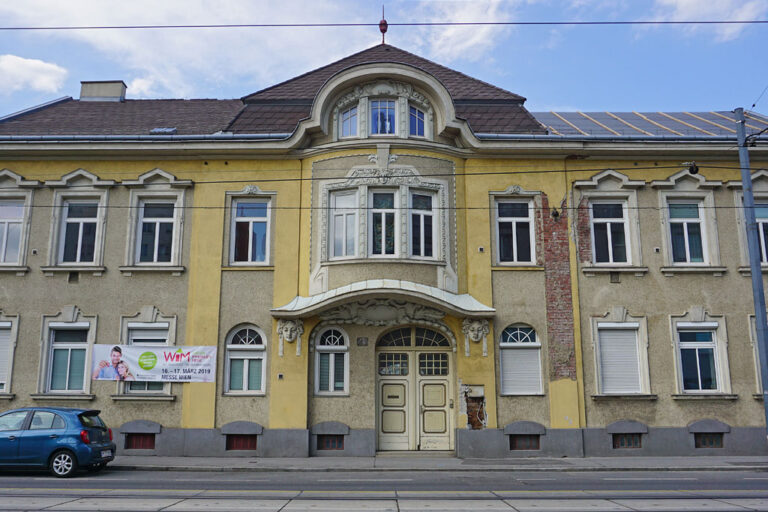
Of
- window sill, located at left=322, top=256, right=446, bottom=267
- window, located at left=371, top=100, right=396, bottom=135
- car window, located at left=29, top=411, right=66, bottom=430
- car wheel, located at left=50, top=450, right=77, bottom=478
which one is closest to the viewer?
car wheel, located at left=50, top=450, right=77, bottom=478

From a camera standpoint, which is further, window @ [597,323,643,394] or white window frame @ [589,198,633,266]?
white window frame @ [589,198,633,266]

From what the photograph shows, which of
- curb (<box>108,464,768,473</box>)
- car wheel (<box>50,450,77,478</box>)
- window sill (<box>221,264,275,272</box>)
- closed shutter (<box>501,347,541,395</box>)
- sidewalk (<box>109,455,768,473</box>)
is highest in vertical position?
window sill (<box>221,264,275,272</box>)

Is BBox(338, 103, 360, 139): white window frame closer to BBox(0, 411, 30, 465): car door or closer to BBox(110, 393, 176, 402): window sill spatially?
BBox(110, 393, 176, 402): window sill

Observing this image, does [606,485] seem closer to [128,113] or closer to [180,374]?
[180,374]

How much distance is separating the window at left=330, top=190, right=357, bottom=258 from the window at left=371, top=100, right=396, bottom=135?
6.10 ft

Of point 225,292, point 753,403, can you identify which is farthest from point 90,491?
point 753,403

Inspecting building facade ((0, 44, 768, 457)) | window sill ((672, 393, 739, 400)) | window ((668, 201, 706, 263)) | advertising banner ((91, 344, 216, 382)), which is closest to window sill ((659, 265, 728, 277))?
building facade ((0, 44, 768, 457))

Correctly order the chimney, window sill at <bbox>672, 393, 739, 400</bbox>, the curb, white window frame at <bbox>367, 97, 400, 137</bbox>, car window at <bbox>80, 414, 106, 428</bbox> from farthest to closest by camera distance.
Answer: the chimney < white window frame at <bbox>367, 97, 400, 137</bbox> < window sill at <bbox>672, 393, 739, 400</bbox> < the curb < car window at <bbox>80, 414, 106, 428</bbox>

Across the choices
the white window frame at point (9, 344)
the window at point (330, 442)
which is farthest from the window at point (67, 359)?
the window at point (330, 442)

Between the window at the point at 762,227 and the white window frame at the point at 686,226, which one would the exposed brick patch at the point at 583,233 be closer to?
the white window frame at the point at 686,226

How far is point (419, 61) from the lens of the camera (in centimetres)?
2173

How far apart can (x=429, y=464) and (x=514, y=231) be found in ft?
21.7

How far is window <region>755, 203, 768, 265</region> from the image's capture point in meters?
17.9

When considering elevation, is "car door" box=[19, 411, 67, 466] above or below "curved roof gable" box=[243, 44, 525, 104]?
below
